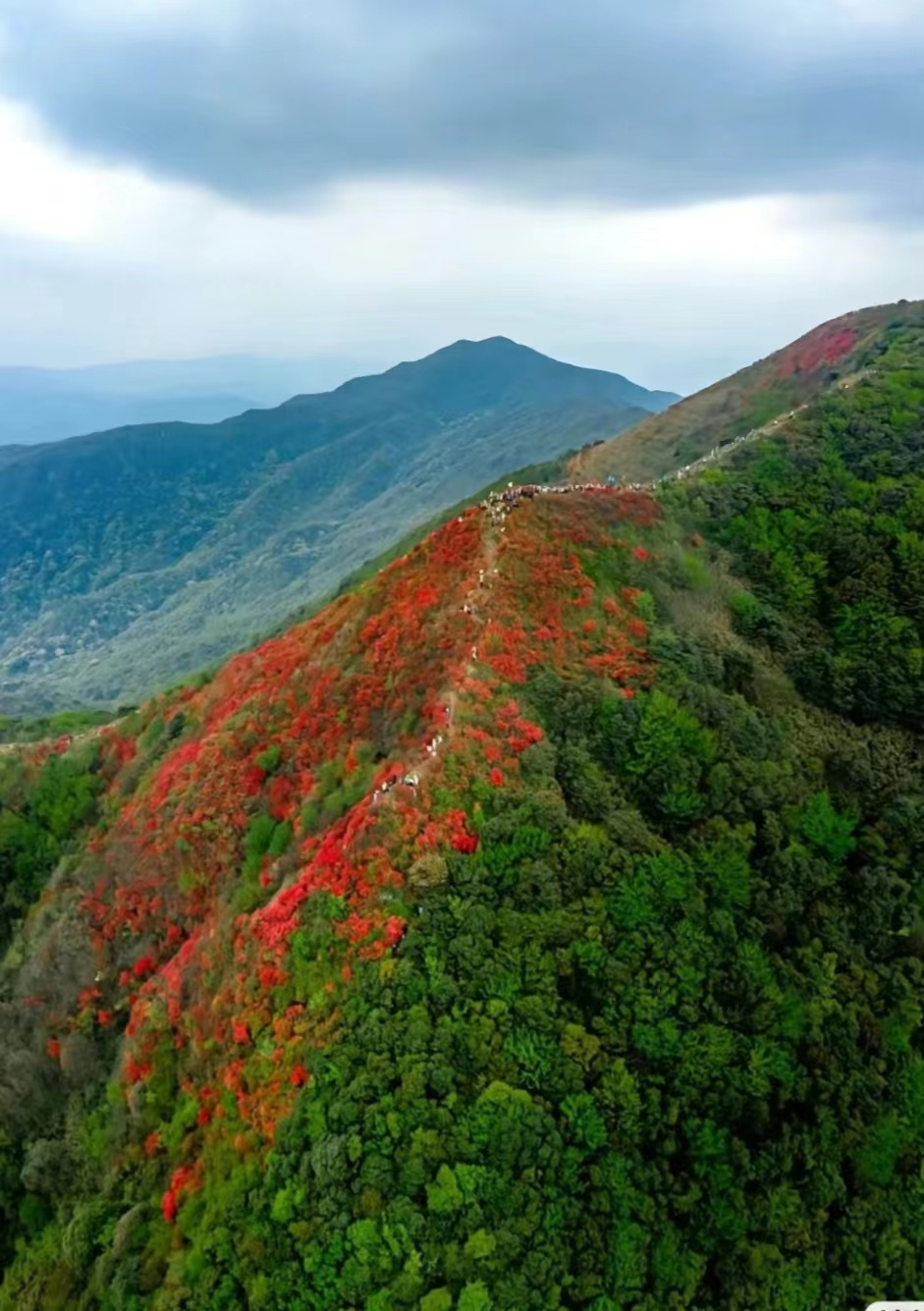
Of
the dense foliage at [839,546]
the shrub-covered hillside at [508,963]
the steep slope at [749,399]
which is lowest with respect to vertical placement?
the shrub-covered hillside at [508,963]

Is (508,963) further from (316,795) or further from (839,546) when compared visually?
(839,546)

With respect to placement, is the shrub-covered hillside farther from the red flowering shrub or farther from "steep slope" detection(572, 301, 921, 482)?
"steep slope" detection(572, 301, 921, 482)

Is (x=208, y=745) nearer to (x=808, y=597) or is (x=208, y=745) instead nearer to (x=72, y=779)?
(x=72, y=779)

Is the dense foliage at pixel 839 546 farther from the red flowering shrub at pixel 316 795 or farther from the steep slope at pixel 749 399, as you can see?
the steep slope at pixel 749 399

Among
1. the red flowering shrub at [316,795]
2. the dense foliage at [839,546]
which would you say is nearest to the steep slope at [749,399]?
the dense foliage at [839,546]

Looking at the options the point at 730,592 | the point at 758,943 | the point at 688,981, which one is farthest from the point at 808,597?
the point at 688,981

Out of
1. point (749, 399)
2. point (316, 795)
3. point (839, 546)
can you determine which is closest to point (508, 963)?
point (316, 795)

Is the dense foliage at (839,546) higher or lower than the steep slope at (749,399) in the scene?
lower

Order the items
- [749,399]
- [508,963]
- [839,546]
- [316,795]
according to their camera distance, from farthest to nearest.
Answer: [749,399] → [839,546] → [316,795] → [508,963]
